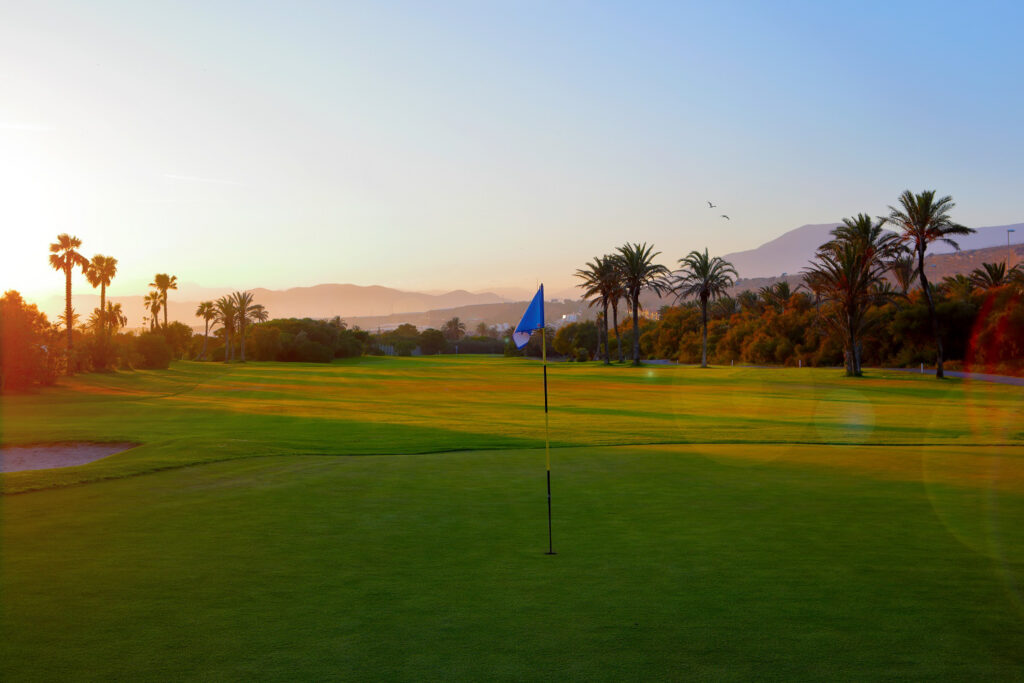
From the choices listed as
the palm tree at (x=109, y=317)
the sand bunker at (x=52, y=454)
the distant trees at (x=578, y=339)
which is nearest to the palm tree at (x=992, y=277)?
the distant trees at (x=578, y=339)

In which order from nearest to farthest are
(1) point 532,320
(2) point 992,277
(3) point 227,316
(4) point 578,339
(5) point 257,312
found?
(1) point 532,320, (2) point 992,277, (4) point 578,339, (3) point 227,316, (5) point 257,312

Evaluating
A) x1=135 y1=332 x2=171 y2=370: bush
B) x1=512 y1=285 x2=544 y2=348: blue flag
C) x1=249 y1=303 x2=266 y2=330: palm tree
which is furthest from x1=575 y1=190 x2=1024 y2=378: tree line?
x1=249 y1=303 x2=266 y2=330: palm tree

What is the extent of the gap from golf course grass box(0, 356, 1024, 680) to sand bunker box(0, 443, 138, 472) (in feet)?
5.69

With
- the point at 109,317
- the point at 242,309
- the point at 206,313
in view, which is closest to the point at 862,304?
the point at 109,317

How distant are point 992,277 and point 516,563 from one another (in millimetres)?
79857

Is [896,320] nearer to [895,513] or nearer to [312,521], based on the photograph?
[895,513]

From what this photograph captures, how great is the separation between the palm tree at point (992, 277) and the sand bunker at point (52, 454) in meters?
76.6

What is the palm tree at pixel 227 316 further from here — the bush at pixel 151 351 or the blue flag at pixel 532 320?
the blue flag at pixel 532 320

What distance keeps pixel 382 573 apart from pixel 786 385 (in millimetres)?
46936

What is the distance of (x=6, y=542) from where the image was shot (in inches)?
363

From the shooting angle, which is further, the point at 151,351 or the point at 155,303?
the point at 155,303

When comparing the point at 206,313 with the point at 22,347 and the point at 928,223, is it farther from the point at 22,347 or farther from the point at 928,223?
the point at 928,223

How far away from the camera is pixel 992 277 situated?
71.2m

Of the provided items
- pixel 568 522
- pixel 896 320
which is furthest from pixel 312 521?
pixel 896 320
